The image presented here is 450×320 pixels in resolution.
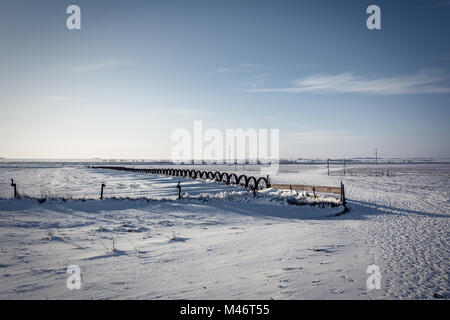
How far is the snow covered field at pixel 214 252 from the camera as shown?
4238mm

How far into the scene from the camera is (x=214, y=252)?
6.21 meters

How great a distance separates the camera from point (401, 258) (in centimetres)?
582

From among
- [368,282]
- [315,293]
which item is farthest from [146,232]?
[368,282]

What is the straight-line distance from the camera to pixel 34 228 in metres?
8.26

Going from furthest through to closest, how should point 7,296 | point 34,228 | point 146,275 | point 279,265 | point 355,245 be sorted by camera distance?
1. point 34,228
2. point 355,245
3. point 279,265
4. point 146,275
5. point 7,296

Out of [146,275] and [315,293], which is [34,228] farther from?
[315,293]

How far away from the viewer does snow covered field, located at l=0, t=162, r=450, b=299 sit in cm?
424

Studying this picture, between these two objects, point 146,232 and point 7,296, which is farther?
point 146,232

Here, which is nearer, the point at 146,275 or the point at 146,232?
the point at 146,275
